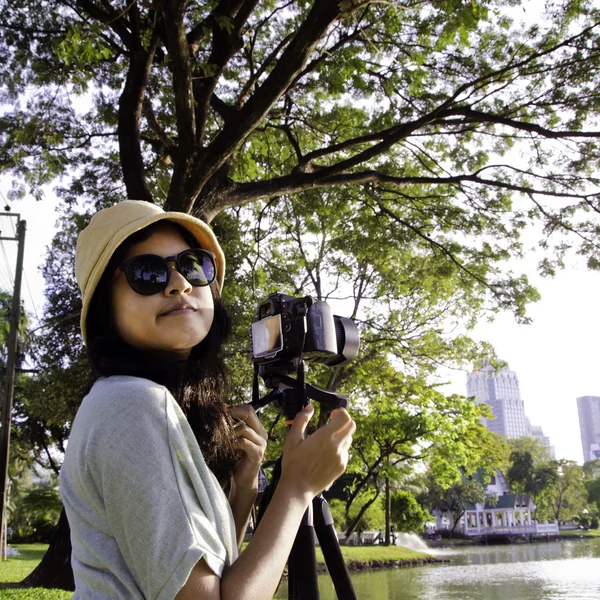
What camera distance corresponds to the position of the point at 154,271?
1.11 m

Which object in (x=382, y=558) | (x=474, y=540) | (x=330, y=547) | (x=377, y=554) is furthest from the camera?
(x=474, y=540)

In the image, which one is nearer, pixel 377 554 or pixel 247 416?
pixel 247 416

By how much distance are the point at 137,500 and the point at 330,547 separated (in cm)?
67

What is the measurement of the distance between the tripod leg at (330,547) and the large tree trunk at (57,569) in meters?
5.36

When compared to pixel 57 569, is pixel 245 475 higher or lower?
higher

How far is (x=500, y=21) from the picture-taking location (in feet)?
19.1

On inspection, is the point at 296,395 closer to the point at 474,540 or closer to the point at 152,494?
the point at 152,494

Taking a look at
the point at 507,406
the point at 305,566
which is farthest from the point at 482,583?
the point at 507,406

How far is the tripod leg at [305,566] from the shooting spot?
124 centimetres

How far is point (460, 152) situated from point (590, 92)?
2.14 meters

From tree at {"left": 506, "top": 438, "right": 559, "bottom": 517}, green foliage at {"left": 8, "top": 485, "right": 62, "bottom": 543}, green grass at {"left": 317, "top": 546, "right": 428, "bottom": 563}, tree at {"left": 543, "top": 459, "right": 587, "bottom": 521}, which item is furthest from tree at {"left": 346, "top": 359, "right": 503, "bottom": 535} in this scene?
tree at {"left": 543, "top": 459, "right": 587, "bottom": 521}

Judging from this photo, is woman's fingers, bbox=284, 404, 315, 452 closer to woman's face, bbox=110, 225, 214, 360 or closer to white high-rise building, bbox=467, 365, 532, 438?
woman's face, bbox=110, 225, 214, 360

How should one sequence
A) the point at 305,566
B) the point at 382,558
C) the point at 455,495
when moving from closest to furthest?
the point at 305,566, the point at 382,558, the point at 455,495

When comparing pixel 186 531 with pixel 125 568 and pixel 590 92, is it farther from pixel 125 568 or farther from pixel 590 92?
pixel 590 92
